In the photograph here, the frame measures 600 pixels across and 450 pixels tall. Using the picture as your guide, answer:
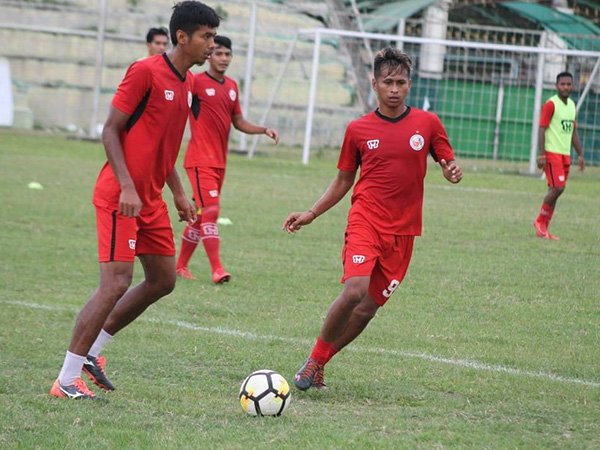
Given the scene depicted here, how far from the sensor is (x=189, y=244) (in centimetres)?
1110

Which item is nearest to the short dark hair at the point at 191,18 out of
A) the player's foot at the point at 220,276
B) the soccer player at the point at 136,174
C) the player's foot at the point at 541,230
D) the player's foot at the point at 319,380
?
the soccer player at the point at 136,174

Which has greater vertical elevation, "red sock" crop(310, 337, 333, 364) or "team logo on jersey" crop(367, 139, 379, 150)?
"team logo on jersey" crop(367, 139, 379, 150)

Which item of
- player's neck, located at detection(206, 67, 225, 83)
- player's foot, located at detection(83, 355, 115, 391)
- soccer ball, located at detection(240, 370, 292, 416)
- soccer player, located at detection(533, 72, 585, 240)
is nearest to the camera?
soccer ball, located at detection(240, 370, 292, 416)

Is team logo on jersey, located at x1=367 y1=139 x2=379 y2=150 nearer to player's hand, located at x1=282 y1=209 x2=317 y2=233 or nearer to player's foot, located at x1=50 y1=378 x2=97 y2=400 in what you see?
player's hand, located at x1=282 y1=209 x2=317 y2=233

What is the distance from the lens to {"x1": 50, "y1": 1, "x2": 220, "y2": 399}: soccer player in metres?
6.13

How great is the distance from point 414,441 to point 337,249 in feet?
24.8

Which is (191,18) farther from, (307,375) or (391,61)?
(307,375)

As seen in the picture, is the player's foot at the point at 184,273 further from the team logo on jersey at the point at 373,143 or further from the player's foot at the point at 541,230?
the player's foot at the point at 541,230

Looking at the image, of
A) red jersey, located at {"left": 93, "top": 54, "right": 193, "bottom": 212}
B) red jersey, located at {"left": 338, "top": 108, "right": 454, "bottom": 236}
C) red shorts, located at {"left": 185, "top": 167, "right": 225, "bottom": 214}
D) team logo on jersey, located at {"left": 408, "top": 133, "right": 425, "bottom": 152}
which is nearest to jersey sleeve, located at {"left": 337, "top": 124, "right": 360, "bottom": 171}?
red jersey, located at {"left": 338, "top": 108, "right": 454, "bottom": 236}

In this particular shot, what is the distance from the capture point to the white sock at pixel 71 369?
615 centimetres

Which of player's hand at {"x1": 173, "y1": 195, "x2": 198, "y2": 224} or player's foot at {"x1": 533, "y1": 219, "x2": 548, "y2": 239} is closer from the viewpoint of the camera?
player's hand at {"x1": 173, "y1": 195, "x2": 198, "y2": 224}

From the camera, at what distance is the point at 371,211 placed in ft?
22.3

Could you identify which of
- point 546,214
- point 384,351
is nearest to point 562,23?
point 546,214

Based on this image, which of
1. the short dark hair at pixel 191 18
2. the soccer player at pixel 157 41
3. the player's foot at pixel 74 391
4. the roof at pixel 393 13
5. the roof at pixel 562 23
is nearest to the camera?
the player's foot at pixel 74 391
